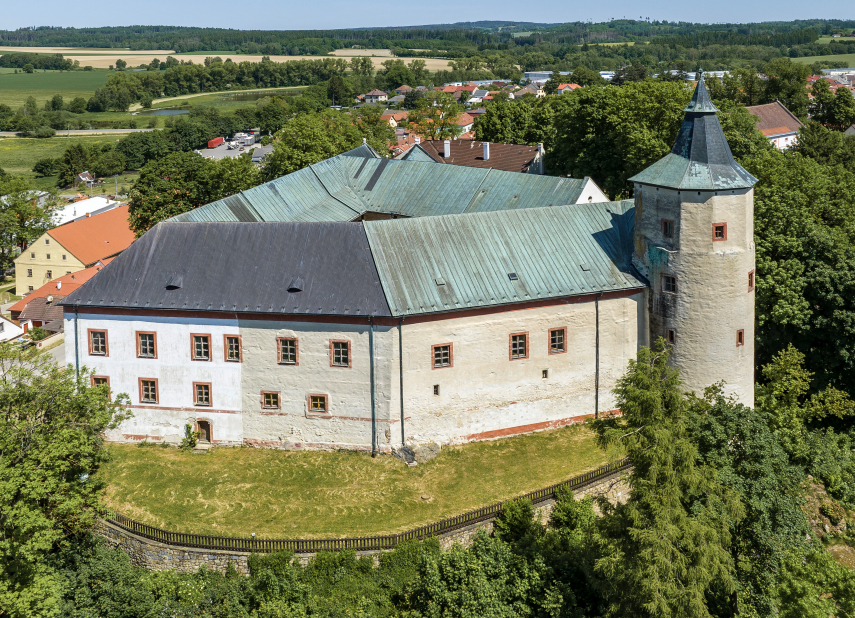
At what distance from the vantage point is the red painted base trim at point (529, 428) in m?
49.9

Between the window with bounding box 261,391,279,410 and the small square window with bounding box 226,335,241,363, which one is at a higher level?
the small square window with bounding box 226,335,241,363

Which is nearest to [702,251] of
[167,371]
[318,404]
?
[318,404]

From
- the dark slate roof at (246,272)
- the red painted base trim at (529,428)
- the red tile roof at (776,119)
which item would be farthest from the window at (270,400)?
the red tile roof at (776,119)

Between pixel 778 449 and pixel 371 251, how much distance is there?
21711 millimetres

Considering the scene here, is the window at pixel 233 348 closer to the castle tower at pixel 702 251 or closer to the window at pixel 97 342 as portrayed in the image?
the window at pixel 97 342

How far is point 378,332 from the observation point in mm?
47469

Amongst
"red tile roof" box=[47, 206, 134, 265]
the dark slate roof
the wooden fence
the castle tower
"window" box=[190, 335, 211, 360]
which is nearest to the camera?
the wooden fence

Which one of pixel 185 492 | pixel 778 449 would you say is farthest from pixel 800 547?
pixel 185 492

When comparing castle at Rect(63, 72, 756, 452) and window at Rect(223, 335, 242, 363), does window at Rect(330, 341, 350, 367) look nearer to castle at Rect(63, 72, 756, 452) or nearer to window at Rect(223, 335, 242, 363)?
castle at Rect(63, 72, 756, 452)

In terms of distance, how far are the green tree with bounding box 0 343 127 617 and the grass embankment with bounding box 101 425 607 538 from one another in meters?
4.72

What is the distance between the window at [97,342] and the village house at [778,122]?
9504 cm

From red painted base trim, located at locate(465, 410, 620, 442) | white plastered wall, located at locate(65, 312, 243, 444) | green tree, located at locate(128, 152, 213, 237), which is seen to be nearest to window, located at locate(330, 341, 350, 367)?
white plastered wall, located at locate(65, 312, 243, 444)

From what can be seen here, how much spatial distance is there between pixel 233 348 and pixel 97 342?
7615 mm

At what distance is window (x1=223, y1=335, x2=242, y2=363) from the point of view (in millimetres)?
48938
